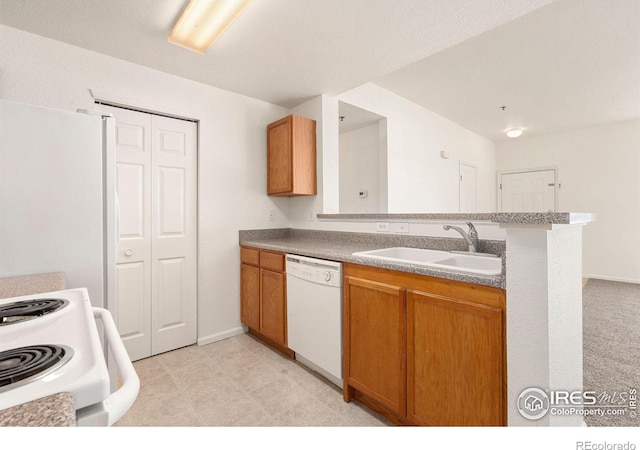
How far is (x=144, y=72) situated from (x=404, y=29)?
197 centimetres

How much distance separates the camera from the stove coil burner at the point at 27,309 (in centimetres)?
74

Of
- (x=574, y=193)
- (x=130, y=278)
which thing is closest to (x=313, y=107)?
(x=130, y=278)

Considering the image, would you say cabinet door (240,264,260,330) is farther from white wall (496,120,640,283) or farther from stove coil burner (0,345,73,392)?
white wall (496,120,640,283)

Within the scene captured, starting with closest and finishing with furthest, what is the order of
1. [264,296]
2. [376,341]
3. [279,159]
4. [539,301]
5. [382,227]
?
[539,301] → [376,341] → [382,227] → [264,296] → [279,159]

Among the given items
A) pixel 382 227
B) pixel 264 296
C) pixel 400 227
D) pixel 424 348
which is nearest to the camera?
pixel 424 348

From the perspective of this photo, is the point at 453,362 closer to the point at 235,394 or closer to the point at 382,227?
the point at 382,227

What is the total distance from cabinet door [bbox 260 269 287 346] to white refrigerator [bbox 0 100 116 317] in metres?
1.15

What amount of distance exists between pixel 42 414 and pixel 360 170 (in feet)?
12.4

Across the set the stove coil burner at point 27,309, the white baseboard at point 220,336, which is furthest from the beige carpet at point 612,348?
the white baseboard at point 220,336

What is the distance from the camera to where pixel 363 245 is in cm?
242

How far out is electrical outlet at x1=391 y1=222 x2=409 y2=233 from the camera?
2.17 m

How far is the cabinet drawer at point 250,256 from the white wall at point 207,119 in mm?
70

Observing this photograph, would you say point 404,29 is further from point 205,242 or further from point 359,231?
point 205,242

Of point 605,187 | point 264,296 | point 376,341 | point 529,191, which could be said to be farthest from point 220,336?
point 605,187
